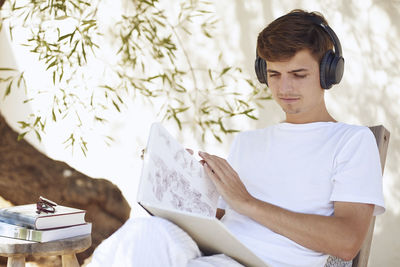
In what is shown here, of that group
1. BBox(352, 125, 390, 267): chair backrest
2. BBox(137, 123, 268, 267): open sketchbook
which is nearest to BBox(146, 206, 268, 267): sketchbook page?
BBox(137, 123, 268, 267): open sketchbook

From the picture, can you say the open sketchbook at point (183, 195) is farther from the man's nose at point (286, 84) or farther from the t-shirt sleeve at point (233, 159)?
the man's nose at point (286, 84)

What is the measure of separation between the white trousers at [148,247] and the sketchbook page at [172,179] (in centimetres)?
8

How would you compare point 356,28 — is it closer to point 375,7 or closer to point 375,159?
point 375,7

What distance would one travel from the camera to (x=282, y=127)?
7.41 ft

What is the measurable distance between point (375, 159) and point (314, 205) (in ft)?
0.88

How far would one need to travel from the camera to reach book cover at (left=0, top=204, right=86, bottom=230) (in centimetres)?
232

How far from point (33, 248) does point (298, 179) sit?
1119mm

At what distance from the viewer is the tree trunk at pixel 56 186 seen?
396 centimetres

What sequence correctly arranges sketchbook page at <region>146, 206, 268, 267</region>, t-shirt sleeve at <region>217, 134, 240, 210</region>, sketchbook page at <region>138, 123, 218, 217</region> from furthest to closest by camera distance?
t-shirt sleeve at <region>217, 134, 240, 210</region> → sketchbook page at <region>138, 123, 218, 217</region> → sketchbook page at <region>146, 206, 268, 267</region>

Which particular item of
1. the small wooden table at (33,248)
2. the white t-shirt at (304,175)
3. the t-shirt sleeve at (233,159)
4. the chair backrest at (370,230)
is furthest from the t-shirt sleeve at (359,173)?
the small wooden table at (33,248)

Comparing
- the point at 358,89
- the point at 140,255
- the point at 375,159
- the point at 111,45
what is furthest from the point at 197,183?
the point at 111,45

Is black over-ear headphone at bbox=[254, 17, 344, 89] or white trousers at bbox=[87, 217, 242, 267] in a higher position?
black over-ear headphone at bbox=[254, 17, 344, 89]

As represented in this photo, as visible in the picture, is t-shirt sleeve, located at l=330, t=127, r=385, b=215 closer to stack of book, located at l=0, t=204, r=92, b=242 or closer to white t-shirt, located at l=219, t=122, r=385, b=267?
white t-shirt, located at l=219, t=122, r=385, b=267

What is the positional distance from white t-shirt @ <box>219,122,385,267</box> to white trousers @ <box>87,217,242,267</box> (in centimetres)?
35
